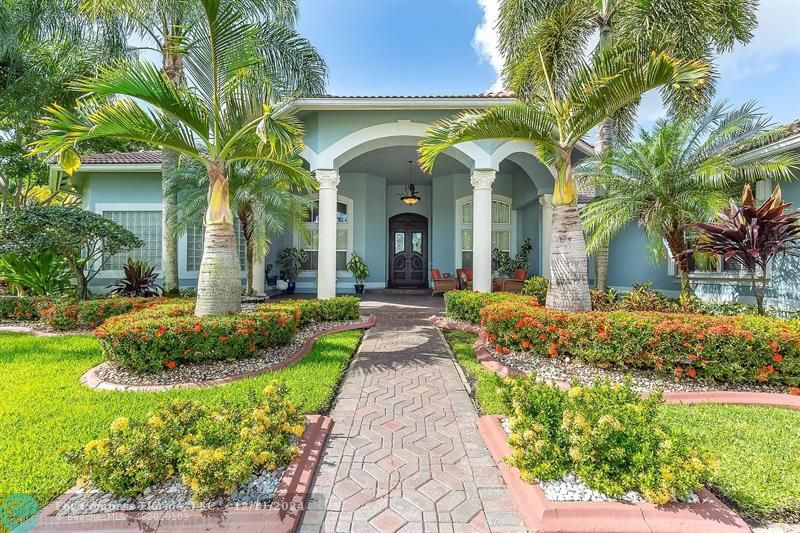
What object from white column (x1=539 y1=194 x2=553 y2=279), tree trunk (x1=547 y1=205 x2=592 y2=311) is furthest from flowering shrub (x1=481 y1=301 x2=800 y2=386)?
white column (x1=539 y1=194 x2=553 y2=279)

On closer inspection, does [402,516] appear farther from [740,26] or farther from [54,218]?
[740,26]

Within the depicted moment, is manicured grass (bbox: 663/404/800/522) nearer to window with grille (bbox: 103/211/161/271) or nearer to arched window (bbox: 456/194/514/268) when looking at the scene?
arched window (bbox: 456/194/514/268)

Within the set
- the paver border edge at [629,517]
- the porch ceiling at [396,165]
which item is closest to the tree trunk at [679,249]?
the paver border edge at [629,517]

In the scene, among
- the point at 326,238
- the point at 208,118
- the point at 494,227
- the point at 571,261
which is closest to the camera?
the point at 208,118

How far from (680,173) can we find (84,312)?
12.2 metres

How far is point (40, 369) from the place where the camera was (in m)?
4.97

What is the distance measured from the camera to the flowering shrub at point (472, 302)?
7605mm

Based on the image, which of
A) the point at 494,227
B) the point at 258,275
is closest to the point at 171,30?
the point at 258,275

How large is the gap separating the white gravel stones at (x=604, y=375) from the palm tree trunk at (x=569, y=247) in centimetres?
105

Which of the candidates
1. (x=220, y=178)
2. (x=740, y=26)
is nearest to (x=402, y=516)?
(x=220, y=178)

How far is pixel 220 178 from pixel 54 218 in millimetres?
5227

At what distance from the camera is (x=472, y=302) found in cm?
786

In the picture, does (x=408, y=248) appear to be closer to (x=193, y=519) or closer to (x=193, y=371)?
(x=193, y=371)

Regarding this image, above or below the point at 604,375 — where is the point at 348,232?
above
